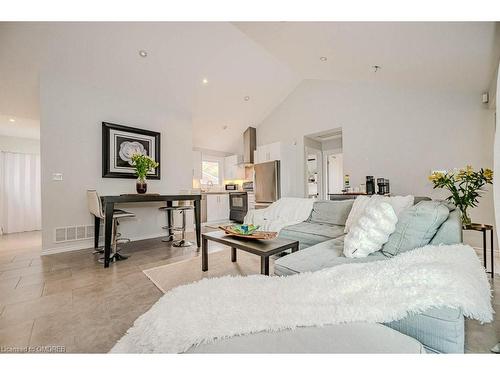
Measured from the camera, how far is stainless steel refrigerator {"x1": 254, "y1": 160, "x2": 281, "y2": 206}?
17.8ft

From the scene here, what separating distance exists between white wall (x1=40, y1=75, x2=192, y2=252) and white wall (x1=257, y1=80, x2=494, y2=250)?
336 cm

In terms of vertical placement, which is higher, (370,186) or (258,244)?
(370,186)

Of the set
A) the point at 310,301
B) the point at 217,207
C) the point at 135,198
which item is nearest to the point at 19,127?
the point at 135,198

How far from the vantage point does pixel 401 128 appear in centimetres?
400

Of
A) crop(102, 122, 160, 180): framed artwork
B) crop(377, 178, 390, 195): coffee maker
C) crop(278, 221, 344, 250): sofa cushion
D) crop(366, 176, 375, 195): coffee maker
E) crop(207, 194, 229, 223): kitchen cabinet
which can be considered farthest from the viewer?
crop(207, 194, 229, 223): kitchen cabinet

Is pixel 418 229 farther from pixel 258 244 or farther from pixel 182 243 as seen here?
pixel 182 243

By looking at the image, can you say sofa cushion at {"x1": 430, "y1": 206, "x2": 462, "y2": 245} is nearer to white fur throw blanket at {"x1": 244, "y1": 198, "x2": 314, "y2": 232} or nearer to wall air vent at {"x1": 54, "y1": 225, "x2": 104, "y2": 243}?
white fur throw blanket at {"x1": 244, "y1": 198, "x2": 314, "y2": 232}

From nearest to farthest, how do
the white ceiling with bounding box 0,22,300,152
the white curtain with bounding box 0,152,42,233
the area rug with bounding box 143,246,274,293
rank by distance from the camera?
the area rug with bounding box 143,246,274,293 < the white ceiling with bounding box 0,22,300,152 < the white curtain with bounding box 0,152,42,233

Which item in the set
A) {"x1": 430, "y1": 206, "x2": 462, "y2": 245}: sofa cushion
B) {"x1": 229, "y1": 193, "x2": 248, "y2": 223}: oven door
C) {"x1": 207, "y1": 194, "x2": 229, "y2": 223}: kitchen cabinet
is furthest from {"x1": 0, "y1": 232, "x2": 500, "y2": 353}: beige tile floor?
{"x1": 229, "y1": 193, "x2": 248, "y2": 223}: oven door

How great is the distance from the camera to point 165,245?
3.63 meters

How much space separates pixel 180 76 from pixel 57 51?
168 cm

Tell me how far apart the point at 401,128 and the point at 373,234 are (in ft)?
10.8
